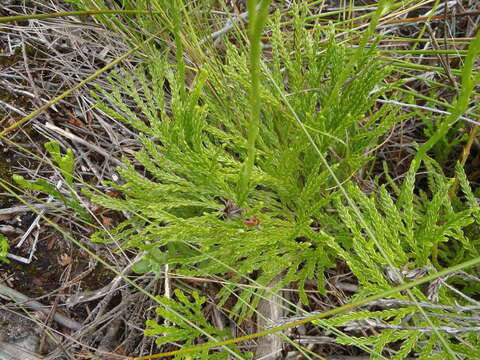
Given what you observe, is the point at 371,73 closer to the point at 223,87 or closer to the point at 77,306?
the point at 223,87

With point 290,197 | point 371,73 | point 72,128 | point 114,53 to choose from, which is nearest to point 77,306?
point 72,128

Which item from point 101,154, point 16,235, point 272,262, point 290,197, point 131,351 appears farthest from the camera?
point 101,154

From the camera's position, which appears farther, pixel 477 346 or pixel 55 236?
pixel 55 236

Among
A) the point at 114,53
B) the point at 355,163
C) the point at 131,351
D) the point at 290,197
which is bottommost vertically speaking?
the point at 131,351

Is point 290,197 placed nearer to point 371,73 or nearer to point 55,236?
point 371,73

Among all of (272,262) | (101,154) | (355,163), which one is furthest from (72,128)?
(355,163)

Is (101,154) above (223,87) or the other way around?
the other way around

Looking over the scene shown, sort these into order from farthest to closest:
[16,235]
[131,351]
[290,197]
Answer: [16,235], [131,351], [290,197]

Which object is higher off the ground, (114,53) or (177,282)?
(114,53)

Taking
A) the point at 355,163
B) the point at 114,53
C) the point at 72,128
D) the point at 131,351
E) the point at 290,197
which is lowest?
the point at 131,351
